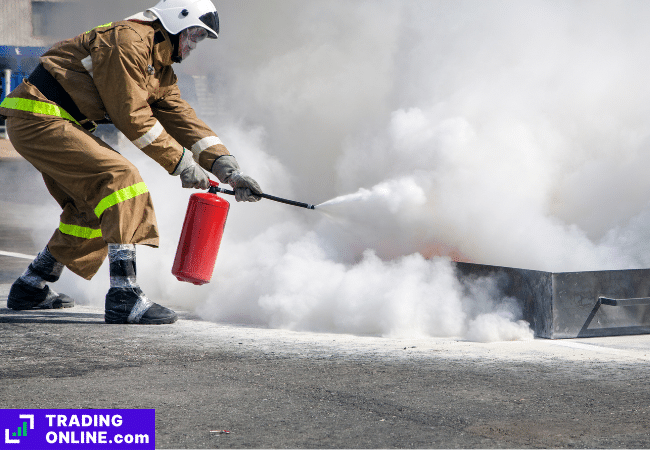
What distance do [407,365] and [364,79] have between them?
340 cm

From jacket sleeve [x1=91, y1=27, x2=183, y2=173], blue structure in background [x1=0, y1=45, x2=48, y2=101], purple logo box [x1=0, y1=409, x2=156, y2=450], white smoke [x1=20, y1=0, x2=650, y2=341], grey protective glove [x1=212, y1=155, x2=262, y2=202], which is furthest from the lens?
blue structure in background [x1=0, y1=45, x2=48, y2=101]

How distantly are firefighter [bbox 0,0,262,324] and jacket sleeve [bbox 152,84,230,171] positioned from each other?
231 millimetres

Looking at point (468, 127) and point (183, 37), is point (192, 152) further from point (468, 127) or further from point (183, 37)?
point (468, 127)

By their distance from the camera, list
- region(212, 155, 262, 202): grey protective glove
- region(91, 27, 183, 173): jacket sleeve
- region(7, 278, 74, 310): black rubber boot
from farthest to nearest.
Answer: region(7, 278, 74, 310): black rubber boot
region(212, 155, 262, 202): grey protective glove
region(91, 27, 183, 173): jacket sleeve

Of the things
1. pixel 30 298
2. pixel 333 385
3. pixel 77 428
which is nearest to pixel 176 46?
pixel 30 298

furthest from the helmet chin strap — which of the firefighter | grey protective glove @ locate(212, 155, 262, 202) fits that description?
grey protective glove @ locate(212, 155, 262, 202)

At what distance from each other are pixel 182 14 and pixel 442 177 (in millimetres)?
1649

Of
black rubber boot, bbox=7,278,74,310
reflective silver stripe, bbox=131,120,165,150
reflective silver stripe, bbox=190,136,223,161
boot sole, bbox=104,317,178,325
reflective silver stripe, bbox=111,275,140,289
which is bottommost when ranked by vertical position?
boot sole, bbox=104,317,178,325

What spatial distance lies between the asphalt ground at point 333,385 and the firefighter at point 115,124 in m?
0.38

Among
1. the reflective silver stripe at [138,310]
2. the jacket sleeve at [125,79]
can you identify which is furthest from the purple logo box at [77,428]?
the jacket sleeve at [125,79]

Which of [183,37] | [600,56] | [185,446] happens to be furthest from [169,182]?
[185,446]

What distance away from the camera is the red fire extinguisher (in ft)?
12.9

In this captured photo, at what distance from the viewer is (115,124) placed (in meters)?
3.85

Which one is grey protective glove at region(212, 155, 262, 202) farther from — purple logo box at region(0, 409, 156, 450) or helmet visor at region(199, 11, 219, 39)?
purple logo box at region(0, 409, 156, 450)
